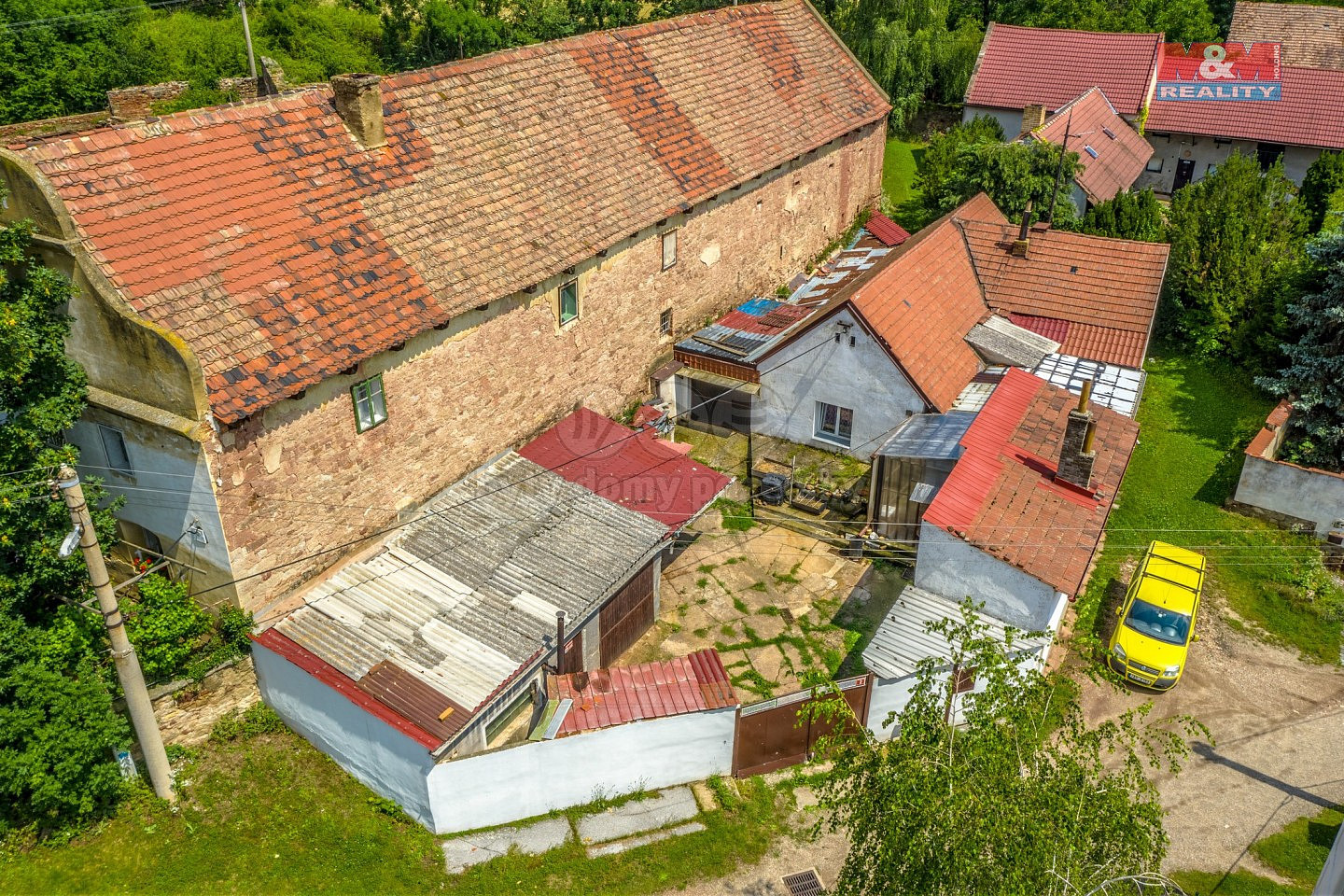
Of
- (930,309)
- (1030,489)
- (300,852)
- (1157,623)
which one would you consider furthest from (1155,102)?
(300,852)

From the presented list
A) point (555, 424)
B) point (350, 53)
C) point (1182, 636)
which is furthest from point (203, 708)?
point (350, 53)

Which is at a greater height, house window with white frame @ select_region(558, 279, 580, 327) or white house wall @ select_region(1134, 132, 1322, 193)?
house window with white frame @ select_region(558, 279, 580, 327)

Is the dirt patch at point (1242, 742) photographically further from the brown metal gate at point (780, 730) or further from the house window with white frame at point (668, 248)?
the house window with white frame at point (668, 248)

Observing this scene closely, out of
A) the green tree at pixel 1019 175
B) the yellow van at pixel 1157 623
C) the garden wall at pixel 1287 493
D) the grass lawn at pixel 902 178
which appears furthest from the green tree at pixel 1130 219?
the yellow van at pixel 1157 623

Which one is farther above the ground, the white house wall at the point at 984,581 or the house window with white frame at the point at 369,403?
the house window with white frame at the point at 369,403

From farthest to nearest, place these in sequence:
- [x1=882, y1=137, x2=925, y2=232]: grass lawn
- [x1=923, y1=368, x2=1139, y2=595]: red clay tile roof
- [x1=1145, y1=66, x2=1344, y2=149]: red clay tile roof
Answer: [x1=1145, y1=66, x2=1344, y2=149]: red clay tile roof
[x1=882, y1=137, x2=925, y2=232]: grass lawn
[x1=923, y1=368, x2=1139, y2=595]: red clay tile roof

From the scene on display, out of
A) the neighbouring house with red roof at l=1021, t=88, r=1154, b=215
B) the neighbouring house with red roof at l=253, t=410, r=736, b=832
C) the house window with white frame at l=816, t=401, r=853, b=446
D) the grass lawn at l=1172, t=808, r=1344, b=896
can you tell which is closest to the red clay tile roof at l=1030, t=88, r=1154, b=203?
the neighbouring house with red roof at l=1021, t=88, r=1154, b=215

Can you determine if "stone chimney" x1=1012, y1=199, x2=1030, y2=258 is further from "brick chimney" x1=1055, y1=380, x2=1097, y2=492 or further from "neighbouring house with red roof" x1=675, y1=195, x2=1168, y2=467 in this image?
"brick chimney" x1=1055, y1=380, x2=1097, y2=492
